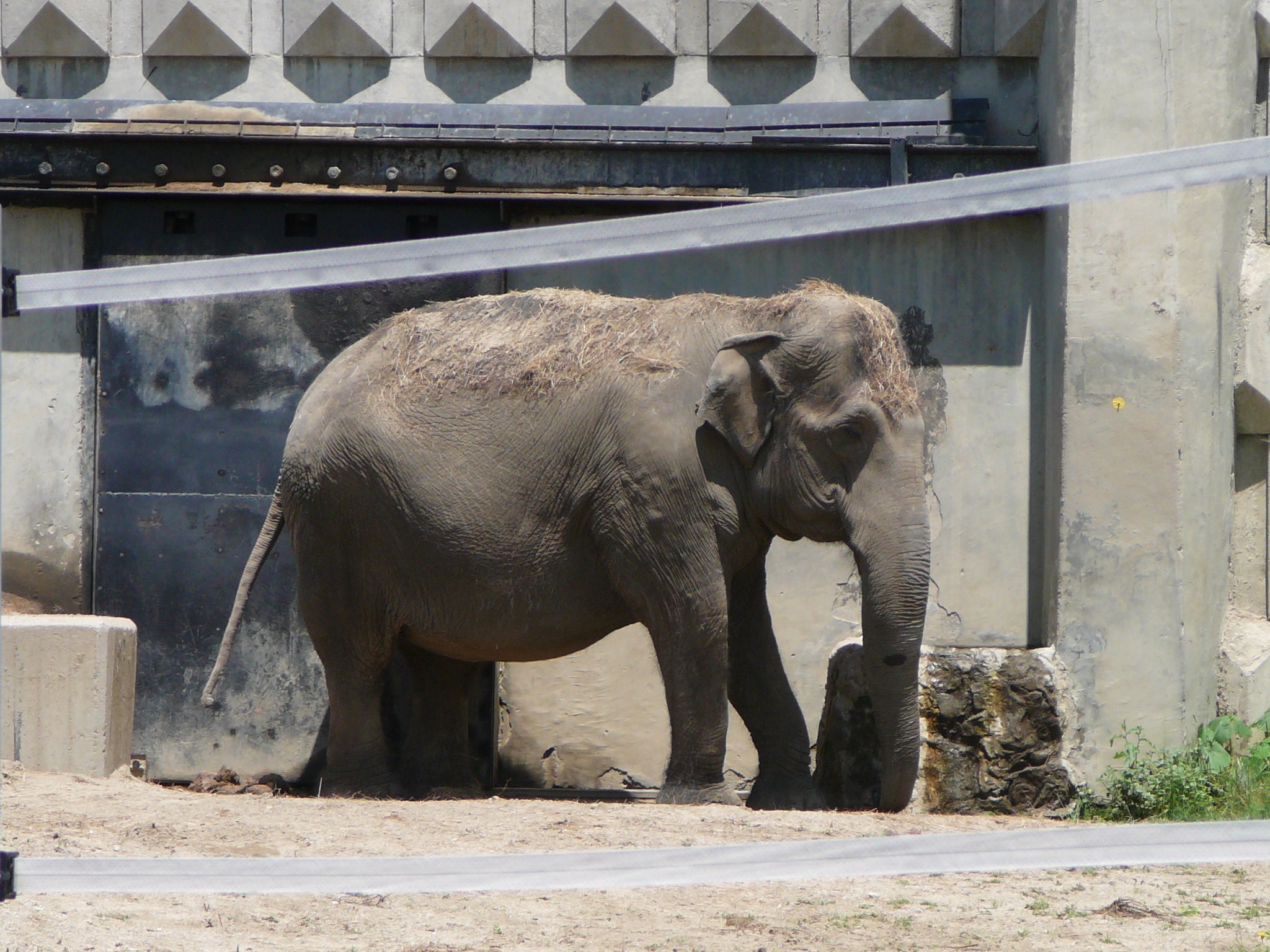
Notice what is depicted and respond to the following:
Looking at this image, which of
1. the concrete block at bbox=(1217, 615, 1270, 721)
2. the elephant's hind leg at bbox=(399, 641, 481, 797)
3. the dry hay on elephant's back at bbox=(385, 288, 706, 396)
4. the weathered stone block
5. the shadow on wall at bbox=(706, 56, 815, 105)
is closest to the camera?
the dry hay on elephant's back at bbox=(385, 288, 706, 396)

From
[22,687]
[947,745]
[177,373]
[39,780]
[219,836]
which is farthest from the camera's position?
[177,373]

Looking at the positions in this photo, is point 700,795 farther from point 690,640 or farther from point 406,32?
point 406,32

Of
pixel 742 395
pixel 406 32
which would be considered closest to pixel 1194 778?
pixel 742 395

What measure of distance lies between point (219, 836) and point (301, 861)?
1397mm

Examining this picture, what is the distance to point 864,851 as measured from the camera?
4.30 m

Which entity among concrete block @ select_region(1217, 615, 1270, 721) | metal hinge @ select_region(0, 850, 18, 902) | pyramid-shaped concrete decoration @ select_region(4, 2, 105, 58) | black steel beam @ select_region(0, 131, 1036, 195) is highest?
pyramid-shaped concrete decoration @ select_region(4, 2, 105, 58)

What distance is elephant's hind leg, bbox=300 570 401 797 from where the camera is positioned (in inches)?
286

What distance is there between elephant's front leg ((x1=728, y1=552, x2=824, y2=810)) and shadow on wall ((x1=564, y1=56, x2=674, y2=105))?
9.83ft

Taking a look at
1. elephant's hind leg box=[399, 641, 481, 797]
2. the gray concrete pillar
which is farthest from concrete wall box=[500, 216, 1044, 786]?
elephant's hind leg box=[399, 641, 481, 797]

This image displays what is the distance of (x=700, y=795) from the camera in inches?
266

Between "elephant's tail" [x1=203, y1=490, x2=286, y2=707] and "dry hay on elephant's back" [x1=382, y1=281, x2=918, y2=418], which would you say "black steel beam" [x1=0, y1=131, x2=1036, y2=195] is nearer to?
"dry hay on elephant's back" [x1=382, y1=281, x2=918, y2=418]

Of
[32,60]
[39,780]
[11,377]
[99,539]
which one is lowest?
[39,780]

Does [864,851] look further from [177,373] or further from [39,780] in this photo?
[177,373]

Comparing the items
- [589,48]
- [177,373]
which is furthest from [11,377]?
[589,48]
